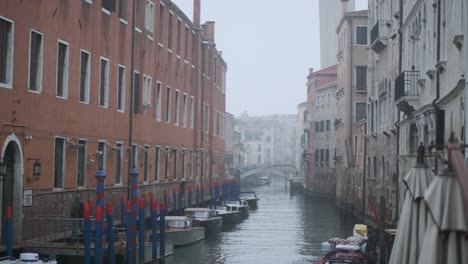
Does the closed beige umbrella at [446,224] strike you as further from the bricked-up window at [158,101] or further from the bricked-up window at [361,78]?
the bricked-up window at [361,78]

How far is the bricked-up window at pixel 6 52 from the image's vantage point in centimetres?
1481

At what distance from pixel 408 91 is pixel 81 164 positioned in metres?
8.47

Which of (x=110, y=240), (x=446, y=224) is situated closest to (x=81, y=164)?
(x=110, y=240)

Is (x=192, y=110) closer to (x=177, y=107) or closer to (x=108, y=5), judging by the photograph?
(x=177, y=107)

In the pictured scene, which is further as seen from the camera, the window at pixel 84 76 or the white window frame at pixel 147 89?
the white window frame at pixel 147 89

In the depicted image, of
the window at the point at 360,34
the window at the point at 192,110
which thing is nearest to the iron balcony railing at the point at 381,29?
A: the window at the point at 192,110

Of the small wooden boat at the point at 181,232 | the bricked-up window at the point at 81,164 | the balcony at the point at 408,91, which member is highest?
the balcony at the point at 408,91

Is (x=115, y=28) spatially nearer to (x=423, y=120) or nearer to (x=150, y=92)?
(x=150, y=92)

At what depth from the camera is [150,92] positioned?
26797mm

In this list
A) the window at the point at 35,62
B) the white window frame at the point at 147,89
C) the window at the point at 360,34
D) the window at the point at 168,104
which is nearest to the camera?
the window at the point at 35,62

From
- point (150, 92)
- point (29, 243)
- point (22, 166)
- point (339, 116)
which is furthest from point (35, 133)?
point (339, 116)

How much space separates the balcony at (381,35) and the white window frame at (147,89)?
26.4 ft

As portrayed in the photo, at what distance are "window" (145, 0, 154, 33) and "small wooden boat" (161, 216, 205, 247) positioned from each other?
660cm

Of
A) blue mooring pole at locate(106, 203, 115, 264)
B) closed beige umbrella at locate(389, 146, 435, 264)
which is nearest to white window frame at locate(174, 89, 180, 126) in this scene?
blue mooring pole at locate(106, 203, 115, 264)
